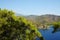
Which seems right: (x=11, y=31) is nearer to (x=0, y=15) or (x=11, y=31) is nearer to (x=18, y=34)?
(x=18, y=34)

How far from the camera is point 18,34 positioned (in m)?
23.1

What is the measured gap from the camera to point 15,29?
23062 mm

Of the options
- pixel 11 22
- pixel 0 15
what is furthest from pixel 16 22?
pixel 0 15

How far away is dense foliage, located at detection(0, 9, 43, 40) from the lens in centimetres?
2273

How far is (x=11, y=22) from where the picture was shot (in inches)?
911

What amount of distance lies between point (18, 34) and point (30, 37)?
5.52ft

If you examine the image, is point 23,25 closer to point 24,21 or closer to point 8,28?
point 24,21

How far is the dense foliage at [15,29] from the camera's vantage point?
74.6ft

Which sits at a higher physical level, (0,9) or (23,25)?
(0,9)

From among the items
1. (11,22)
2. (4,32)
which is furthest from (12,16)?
(4,32)

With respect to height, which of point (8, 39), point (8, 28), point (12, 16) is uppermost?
point (12, 16)

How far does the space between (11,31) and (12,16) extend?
2038mm

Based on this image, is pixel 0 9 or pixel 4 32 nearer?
pixel 4 32

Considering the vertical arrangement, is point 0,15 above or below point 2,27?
above
